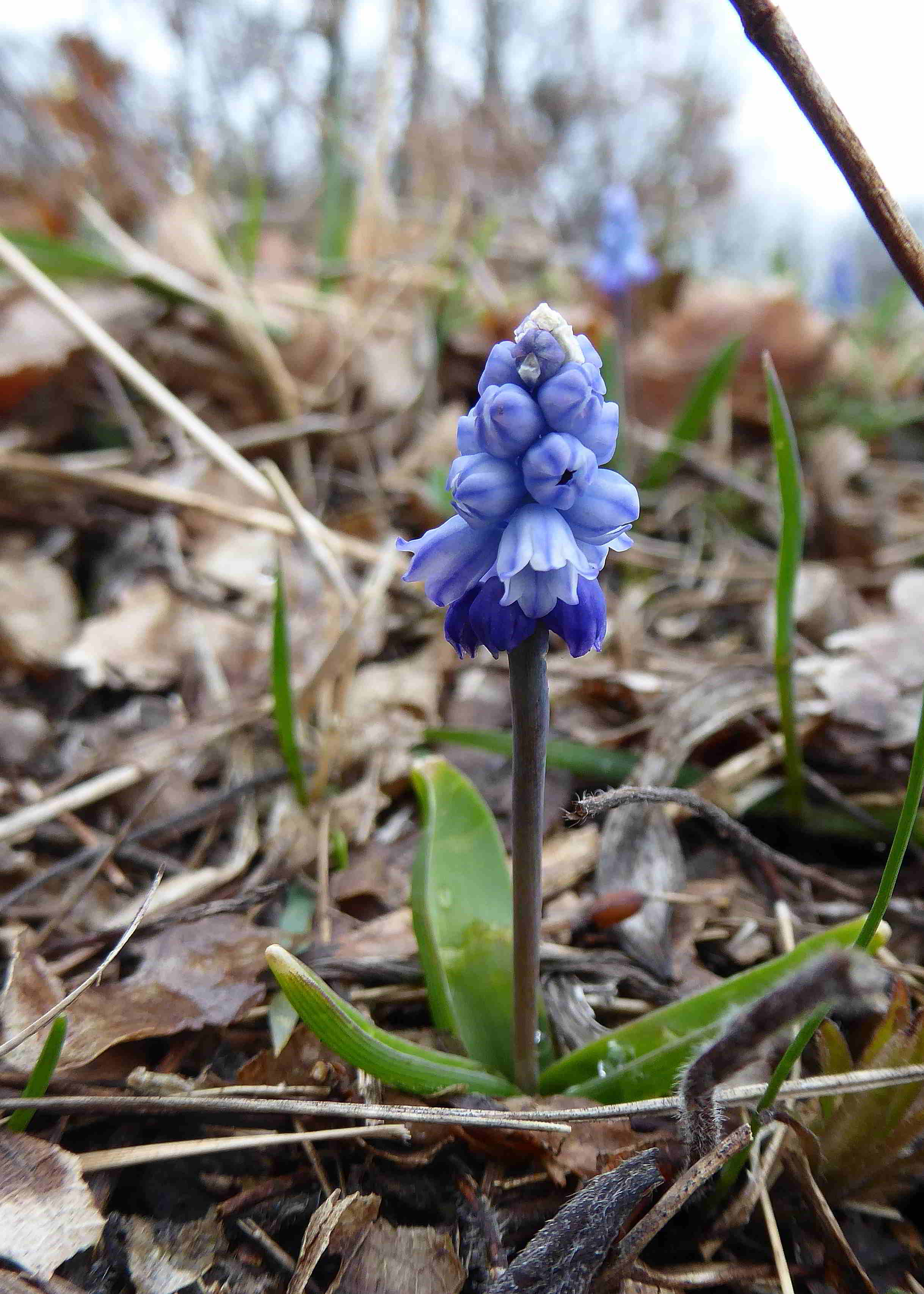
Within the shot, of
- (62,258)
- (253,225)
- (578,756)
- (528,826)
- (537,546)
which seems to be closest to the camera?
(537,546)

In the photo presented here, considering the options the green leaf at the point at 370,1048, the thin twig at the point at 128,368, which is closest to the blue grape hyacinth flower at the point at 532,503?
the green leaf at the point at 370,1048

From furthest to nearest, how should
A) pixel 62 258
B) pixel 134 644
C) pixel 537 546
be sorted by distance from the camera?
pixel 62 258
pixel 134 644
pixel 537 546

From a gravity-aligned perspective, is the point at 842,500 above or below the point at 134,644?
above

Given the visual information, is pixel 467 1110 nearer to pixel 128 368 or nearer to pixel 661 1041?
pixel 661 1041

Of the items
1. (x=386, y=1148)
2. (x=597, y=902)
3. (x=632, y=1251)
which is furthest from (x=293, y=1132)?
(x=597, y=902)

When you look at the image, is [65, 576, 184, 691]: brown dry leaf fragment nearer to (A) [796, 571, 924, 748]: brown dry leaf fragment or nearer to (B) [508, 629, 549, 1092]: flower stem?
(B) [508, 629, 549, 1092]: flower stem

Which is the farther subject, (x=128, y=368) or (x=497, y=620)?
(x=128, y=368)

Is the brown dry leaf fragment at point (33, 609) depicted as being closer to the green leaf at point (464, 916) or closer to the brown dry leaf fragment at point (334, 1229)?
the green leaf at point (464, 916)

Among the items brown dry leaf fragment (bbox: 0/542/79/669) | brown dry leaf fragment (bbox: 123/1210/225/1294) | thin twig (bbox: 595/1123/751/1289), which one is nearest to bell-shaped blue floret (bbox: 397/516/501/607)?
thin twig (bbox: 595/1123/751/1289)

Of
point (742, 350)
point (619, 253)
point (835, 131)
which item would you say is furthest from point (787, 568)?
point (742, 350)
